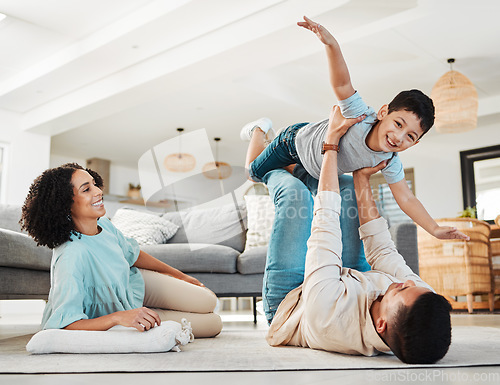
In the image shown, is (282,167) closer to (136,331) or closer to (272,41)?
(136,331)

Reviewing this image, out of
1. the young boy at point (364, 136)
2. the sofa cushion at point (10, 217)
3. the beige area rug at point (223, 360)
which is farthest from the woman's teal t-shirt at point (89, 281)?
the sofa cushion at point (10, 217)

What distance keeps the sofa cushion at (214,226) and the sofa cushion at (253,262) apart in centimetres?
48

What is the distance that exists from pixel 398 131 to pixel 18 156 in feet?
20.5

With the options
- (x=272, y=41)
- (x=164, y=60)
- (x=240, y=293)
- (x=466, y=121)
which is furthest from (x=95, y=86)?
(x=466, y=121)

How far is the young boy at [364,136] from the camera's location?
1.78 metres

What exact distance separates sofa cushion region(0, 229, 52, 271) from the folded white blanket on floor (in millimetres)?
852

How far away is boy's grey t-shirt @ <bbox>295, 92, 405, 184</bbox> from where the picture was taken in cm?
186

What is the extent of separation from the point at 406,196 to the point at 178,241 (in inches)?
87.4

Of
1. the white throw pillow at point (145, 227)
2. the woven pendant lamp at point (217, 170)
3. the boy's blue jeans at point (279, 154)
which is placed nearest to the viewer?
the boy's blue jeans at point (279, 154)

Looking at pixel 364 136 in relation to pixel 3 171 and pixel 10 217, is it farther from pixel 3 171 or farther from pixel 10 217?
pixel 3 171

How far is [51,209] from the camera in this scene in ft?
5.83

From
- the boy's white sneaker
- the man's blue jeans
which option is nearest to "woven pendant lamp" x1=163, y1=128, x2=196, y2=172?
the boy's white sneaker

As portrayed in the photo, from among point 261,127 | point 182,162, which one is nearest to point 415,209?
point 261,127

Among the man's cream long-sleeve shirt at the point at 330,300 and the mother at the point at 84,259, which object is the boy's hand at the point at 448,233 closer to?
the man's cream long-sleeve shirt at the point at 330,300
